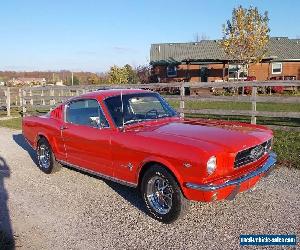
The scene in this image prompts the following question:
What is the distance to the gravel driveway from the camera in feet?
13.9

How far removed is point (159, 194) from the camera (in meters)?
4.75

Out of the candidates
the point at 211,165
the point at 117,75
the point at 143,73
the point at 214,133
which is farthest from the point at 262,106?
the point at 143,73

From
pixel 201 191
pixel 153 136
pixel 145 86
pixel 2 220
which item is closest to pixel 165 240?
pixel 201 191

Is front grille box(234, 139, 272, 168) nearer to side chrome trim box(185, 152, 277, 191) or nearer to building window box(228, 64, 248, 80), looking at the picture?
side chrome trim box(185, 152, 277, 191)

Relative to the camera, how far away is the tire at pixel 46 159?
6996 millimetres

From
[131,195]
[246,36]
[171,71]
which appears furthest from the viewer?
[171,71]

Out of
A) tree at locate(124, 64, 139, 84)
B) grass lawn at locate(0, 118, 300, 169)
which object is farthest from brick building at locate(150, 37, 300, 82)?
grass lawn at locate(0, 118, 300, 169)

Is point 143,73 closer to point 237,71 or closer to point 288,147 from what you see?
point 237,71

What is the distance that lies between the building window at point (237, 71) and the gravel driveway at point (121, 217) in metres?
29.0

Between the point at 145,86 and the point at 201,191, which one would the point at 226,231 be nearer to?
the point at 201,191

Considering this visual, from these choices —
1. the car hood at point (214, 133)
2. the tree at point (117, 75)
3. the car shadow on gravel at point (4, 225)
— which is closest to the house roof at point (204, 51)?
the tree at point (117, 75)

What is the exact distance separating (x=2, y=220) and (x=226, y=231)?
2.92 m

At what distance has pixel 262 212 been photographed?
481cm

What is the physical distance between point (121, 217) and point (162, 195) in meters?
0.64
